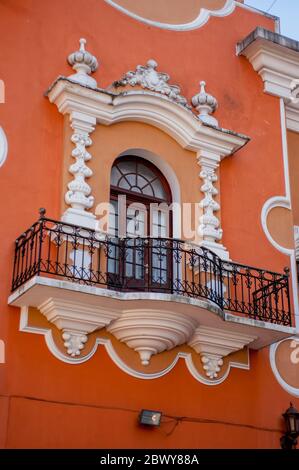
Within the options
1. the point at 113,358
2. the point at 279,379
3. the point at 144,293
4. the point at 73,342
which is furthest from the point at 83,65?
the point at 279,379

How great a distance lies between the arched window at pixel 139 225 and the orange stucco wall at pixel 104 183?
41 cm

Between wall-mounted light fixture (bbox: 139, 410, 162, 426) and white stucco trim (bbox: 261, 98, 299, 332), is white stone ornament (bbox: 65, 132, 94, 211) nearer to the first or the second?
wall-mounted light fixture (bbox: 139, 410, 162, 426)

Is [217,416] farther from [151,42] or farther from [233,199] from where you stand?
[151,42]

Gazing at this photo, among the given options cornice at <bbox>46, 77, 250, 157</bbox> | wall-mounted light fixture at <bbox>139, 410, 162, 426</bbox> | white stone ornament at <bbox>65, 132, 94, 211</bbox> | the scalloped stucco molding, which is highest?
the scalloped stucco molding

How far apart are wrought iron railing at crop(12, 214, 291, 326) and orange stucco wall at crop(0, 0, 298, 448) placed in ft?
1.22

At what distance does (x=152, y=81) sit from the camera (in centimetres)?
1217

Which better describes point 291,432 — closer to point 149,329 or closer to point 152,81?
point 149,329

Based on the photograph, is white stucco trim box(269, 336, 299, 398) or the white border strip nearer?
white stucco trim box(269, 336, 299, 398)

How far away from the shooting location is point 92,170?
11.3 metres

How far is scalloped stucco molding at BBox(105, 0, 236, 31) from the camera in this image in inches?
502

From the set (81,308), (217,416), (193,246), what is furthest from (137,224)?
(217,416)

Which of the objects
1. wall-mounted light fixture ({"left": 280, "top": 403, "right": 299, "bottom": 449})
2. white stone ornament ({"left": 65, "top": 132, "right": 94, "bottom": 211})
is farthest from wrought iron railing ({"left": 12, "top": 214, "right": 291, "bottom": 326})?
wall-mounted light fixture ({"left": 280, "top": 403, "right": 299, "bottom": 449})

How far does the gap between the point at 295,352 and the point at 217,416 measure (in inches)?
68.1

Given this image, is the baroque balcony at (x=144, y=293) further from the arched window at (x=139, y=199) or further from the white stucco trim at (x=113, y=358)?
the arched window at (x=139, y=199)
